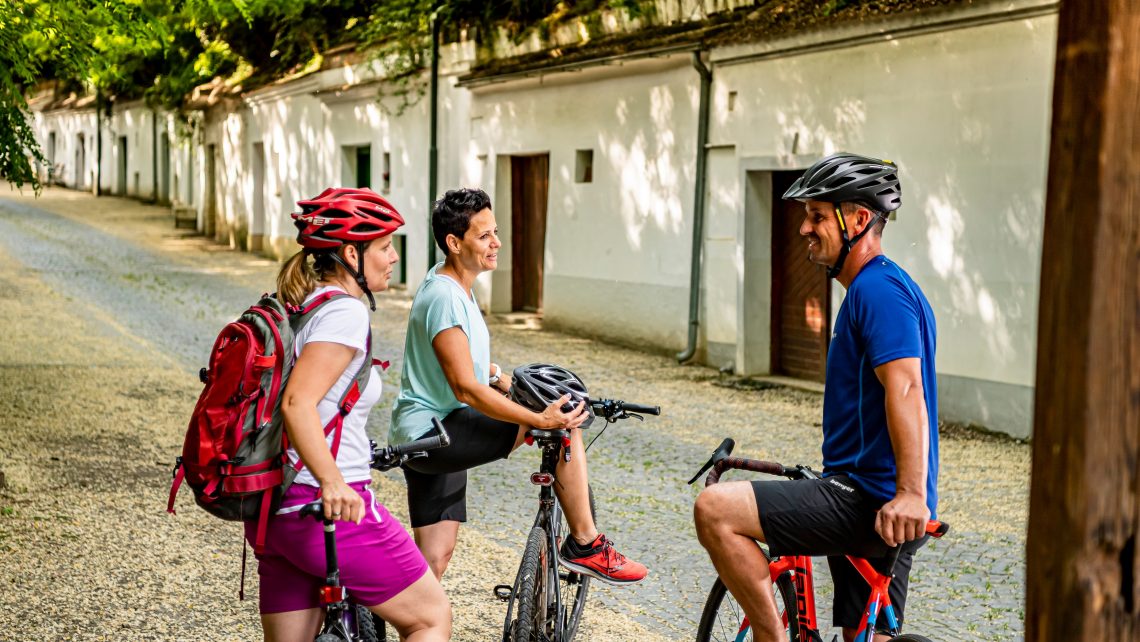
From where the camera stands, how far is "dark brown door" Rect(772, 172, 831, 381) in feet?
46.9

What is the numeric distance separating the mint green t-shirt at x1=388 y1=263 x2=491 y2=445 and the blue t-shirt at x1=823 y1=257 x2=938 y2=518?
4.07 ft

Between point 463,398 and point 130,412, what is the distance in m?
7.45

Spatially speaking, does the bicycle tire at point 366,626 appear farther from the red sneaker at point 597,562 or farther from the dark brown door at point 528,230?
the dark brown door at point 528,230

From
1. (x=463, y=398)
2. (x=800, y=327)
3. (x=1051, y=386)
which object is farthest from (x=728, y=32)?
(x=1051, y=386)

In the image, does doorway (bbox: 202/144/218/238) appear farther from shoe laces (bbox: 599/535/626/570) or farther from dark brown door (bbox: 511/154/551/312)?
shoe laces (bbox: 599/535/626/570)

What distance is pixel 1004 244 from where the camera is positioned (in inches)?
448

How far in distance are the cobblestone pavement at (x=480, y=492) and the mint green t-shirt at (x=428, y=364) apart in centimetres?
145

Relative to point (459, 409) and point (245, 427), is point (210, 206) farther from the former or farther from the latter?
point (245, 427)

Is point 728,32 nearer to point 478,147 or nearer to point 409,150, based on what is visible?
point 478,147

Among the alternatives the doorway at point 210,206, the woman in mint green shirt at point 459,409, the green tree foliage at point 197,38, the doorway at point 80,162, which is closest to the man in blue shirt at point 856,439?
the woman in mint green shirt at point 459,409

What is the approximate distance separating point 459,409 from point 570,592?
807 millimetres

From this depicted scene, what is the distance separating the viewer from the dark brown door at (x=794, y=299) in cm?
1428

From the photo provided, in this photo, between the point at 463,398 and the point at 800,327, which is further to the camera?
the point at 800,327

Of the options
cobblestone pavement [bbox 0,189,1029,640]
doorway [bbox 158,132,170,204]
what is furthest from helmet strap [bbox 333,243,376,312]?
doorway [bbox 158,132,170,204]
